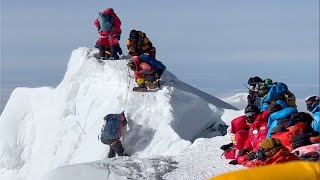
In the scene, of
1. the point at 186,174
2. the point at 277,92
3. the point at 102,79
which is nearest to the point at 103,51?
the point at 102,79

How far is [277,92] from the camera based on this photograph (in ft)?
30.7

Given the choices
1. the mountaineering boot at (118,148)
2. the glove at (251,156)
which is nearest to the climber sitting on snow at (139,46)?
the mountaineering boot at (118,148)

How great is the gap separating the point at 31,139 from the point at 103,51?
2597mm

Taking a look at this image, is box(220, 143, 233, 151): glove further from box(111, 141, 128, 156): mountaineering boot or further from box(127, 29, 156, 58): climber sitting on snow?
box(127, 29, 156, 58): climber sitting on snow

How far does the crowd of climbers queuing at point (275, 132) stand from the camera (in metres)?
6.99

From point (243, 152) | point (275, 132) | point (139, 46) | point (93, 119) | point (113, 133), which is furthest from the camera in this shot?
point (139, 46)

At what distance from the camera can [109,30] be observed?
42.8 ft

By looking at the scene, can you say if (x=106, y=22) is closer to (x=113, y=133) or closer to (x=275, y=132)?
(x=113, y=133)

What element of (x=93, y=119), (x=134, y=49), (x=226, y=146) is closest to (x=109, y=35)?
(x=134, y=49)

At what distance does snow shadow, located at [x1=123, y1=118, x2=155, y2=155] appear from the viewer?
11.1 m

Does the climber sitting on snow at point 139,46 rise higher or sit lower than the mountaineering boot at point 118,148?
higher

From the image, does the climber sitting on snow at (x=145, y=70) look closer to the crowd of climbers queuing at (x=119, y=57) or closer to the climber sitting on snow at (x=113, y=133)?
the crowd of climbers queuing at (x=119, y=57)

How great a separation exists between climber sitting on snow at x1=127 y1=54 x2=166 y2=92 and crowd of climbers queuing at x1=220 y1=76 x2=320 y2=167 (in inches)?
114

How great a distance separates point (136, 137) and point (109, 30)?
2.87m
